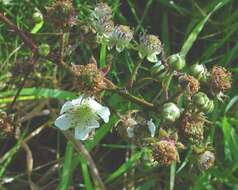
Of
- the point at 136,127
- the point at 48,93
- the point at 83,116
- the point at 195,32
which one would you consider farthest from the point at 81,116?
the point at 195,32

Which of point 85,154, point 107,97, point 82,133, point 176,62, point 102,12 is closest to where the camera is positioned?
point 176,62

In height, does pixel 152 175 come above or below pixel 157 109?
below

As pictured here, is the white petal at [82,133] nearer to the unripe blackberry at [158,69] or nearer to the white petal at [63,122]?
the white petal at [63,122]

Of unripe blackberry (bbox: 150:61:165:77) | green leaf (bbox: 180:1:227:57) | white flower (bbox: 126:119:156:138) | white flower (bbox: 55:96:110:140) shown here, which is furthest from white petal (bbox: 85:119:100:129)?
green leaf (bbox: 180:1:227:57)

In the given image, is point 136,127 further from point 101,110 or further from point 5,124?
point 5,124

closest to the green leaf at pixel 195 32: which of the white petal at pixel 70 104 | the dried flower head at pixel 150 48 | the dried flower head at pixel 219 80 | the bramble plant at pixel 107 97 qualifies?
the bramble plant at pixel 107 97

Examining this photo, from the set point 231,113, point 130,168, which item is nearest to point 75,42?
point 130,168

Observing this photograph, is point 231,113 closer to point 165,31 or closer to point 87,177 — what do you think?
point 165,31

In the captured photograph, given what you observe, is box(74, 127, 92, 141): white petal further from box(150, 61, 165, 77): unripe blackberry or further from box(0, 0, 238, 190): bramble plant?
box(150, 61, 165, 77): unripe blackberry
